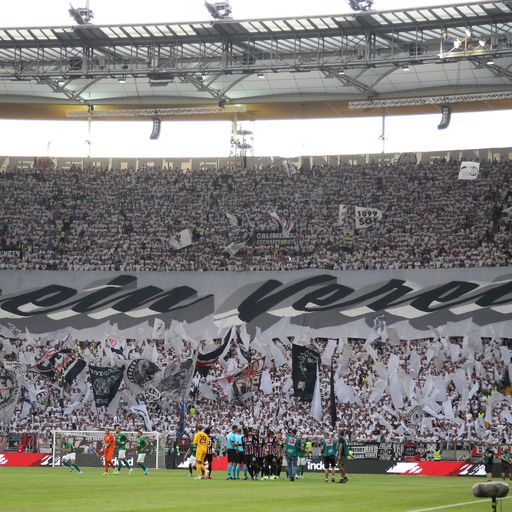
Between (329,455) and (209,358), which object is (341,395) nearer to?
(209,358)

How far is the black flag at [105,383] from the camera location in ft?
178

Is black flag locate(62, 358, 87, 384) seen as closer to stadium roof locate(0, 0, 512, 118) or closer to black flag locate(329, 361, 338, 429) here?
black flag locate(329, 361, 338, 429)

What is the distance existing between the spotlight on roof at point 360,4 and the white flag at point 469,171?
15.6 metres

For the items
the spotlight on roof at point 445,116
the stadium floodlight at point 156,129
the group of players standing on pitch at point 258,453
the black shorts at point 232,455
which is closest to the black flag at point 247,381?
the group of players standing on pitch at point 258,453

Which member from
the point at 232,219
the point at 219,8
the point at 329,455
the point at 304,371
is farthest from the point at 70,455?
the point at 232,219

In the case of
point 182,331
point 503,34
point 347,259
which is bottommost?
point 182,331

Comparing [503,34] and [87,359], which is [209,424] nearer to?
[87,359]

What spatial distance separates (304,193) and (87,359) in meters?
16.8

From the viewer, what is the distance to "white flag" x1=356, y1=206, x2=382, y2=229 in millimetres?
61334

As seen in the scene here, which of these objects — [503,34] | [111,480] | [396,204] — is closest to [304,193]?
[396,204]

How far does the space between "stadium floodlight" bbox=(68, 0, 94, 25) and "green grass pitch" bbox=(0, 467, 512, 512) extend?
24968mm

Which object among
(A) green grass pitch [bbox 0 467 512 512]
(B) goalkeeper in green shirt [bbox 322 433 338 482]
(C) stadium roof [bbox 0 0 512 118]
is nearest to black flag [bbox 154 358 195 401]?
(C) stadium roof [bbox 0 0 512 118]

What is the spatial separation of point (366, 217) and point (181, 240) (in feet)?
35.2

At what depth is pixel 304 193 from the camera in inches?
2530
